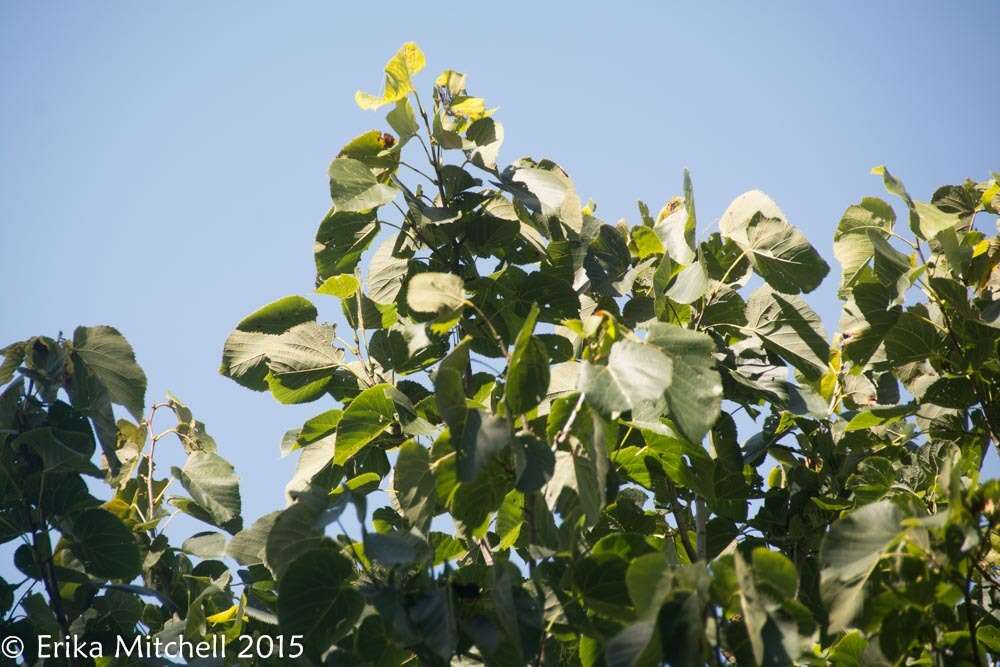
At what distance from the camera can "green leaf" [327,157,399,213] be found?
225 centimetres

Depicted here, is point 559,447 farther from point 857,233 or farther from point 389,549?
point 857,233

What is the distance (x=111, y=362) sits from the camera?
2.64m

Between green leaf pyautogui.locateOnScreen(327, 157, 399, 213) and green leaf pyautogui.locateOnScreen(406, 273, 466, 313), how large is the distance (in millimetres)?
306

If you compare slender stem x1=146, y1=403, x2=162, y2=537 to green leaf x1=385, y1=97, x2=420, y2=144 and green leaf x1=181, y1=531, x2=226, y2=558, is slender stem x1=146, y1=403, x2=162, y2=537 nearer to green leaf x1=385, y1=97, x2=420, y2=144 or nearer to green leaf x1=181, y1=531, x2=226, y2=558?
green leaf x1=181, y1=531, x2=226, y2=558

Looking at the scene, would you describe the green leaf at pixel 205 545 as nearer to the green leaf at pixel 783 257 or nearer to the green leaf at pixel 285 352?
the green leaf at pixel 285 352

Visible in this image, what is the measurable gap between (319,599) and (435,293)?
64cm

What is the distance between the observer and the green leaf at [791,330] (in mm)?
2365

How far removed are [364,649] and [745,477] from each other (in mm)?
1148

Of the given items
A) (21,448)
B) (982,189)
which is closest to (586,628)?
(21,448)

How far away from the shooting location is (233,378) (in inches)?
97.3

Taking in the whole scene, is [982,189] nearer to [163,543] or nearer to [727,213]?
[727,213]

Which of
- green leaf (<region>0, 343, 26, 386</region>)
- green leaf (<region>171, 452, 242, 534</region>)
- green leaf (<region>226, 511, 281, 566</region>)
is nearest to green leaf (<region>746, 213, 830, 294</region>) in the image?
green leaf (<region>226, 511, 281, 566</region>)

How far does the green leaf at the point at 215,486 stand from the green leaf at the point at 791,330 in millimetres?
1438

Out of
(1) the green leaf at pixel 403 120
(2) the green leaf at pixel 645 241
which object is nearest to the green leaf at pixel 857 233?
(2) the green leaf at pixel 645 241
